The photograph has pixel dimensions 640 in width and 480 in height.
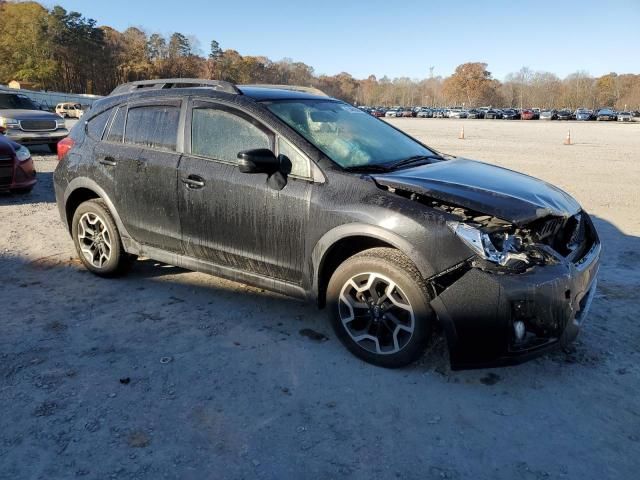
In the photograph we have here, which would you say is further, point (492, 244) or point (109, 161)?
point (109, 161)

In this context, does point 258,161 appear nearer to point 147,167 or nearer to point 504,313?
point 147,167

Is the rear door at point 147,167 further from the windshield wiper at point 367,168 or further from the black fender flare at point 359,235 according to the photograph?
the windshield wiper at point 367,168

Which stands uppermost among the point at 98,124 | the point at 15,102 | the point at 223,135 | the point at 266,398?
the point at 15,102

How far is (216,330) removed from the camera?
12.9 ft

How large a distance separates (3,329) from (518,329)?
3.67 m

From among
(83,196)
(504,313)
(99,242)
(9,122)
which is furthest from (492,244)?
(9,122)

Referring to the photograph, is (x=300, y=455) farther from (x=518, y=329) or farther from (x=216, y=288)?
(x=216, y=288)

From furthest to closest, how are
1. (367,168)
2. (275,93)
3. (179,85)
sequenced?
(179,85) → (275,93) → (367,168)

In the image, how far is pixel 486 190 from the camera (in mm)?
3316

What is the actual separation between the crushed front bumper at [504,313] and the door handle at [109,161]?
10.5 feet

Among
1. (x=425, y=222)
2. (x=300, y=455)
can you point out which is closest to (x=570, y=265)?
(x=425, y=222)

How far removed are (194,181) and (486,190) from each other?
87.7 inches

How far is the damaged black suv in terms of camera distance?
9.78 ft

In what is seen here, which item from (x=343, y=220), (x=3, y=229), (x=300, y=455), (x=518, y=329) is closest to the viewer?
(x=300, y=455)
